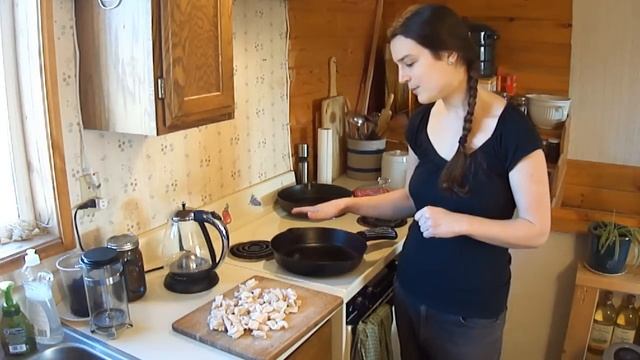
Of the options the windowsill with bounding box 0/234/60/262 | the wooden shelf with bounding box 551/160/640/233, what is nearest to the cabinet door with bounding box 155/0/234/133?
the windowsill with bounding box 0/234/60/262

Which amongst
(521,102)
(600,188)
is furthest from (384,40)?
(600,188)

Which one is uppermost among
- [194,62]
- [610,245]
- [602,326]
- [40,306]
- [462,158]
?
[194,62]

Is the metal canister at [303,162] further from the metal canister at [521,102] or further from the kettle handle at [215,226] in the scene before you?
the metal canister at [521,102]

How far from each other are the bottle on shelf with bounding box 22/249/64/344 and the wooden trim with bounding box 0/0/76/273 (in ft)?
0.17

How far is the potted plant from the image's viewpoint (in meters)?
2.19

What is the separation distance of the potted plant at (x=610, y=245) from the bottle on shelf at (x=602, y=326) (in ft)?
0.51

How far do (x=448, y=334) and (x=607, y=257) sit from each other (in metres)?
0.98

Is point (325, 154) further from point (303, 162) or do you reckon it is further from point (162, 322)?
point (162, 322)

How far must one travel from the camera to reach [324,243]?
6.64 ft

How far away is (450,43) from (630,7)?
5.66 ft

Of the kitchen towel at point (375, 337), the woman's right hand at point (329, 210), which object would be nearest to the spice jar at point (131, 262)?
the woman's right hand at point (329, 210)

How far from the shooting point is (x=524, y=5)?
2.88 meters

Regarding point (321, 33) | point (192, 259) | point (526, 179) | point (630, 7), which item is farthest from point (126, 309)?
point (630, 7)

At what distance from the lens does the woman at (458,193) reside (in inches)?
55.9
